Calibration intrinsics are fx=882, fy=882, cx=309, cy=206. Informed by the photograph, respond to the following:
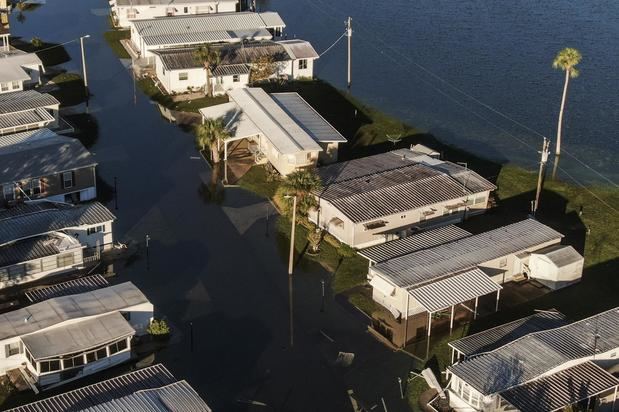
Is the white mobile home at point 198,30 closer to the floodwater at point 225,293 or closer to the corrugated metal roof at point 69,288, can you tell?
the floodwater at point 225,293

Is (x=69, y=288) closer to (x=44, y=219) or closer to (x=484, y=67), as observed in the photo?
(x=44, y=219)

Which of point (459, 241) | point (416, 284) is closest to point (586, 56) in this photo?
point (459, 241)

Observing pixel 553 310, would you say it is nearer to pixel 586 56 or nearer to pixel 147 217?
pixel 147 217

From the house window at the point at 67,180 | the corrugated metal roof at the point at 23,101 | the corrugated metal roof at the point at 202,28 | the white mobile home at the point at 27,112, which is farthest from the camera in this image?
the corrugated metal roof at the point at 202,28

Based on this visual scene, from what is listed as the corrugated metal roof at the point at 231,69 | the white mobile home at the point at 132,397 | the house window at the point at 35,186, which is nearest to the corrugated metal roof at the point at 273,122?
the corrugated metal roof at the point at 231,69

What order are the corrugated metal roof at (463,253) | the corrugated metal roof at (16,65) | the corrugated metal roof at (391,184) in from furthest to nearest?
the corrugated metal roof at (16,65) → the corrugated metal roof at (391,184) → the corrugated metal roof at (463,253)

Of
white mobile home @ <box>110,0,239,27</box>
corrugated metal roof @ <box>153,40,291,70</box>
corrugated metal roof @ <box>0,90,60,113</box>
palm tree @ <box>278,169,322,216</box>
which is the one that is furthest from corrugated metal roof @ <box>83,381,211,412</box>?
white mobile home @ <box>110,0,239,27</box>
